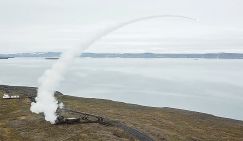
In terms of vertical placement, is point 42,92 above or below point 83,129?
above

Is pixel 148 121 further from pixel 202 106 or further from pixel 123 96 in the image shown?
pixel 123 96

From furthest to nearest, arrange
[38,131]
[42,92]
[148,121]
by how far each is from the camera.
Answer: [148,121]
[42,92]
[38,131]

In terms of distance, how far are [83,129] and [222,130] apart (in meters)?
35.7

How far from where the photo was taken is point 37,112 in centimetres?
7512

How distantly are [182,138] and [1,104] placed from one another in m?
48.3

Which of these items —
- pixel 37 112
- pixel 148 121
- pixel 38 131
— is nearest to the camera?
pixel 38 131

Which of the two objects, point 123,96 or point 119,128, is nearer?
point 119,128

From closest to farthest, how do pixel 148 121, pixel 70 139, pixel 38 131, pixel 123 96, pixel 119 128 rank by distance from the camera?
pixel 70 139
pixel 38 131
pixel 119 128
pixel 148 121
pixel 123 96

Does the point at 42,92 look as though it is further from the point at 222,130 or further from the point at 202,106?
the point at 202,106

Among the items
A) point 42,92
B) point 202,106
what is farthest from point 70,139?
point 202,106

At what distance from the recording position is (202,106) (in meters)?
168

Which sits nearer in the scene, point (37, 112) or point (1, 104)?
point (37, 112)

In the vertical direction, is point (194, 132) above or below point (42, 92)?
below

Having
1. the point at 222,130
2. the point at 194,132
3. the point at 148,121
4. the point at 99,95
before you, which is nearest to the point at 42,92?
the point at 148,121
